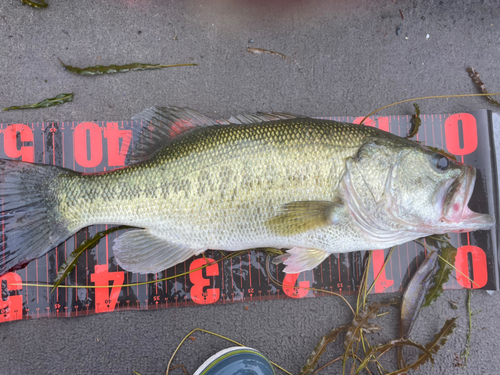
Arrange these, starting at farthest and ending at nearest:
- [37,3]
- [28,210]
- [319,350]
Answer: [37,3]
[319,350]
[28,210]

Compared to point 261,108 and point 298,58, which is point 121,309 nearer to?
point 261,108

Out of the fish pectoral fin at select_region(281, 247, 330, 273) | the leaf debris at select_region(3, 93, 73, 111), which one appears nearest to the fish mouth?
the fish pectoral fin at select_region(281, 247, 330, 273)

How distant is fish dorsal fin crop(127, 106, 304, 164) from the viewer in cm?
179

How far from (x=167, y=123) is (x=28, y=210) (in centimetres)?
100

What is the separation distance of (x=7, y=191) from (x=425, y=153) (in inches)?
96.1

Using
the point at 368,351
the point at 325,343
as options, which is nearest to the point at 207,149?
the point at 325,343

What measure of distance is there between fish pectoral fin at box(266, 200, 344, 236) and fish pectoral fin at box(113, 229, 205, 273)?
0.54 m

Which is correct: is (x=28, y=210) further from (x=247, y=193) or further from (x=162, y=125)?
(x=247, y=193)

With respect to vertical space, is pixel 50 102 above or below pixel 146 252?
above

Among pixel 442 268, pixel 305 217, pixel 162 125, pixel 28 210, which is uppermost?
pixel 162 125

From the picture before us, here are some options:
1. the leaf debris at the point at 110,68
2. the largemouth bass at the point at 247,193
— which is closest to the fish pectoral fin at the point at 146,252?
the largemouth bass at the point at 247,193

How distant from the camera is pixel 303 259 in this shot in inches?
70.6

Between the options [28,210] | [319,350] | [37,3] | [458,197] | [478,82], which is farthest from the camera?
[478,82]

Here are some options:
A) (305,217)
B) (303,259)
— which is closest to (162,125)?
(305,217)
